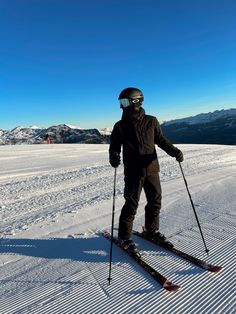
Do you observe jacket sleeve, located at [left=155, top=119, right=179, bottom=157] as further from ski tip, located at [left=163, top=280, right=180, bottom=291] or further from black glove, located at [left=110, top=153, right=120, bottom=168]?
ski tip, located at [left=163, top=280, right=180, bottom=291]

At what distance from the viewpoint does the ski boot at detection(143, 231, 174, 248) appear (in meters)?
5.15

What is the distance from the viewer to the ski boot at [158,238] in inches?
203

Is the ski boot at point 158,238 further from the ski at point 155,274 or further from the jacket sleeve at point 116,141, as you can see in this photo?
the jacket sleeve at point 116,141

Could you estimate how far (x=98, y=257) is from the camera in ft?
16.3

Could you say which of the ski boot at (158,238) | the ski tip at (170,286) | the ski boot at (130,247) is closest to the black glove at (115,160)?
the ski boot at (130,247)

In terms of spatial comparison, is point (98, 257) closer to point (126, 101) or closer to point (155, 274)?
point (155, 274)

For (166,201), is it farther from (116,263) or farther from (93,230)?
(116,263)

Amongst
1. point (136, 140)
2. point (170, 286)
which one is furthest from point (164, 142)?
point (170, 286)

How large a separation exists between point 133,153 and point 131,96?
793 millimetres

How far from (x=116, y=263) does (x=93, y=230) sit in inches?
64.8

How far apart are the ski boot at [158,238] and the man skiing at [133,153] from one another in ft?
0.05

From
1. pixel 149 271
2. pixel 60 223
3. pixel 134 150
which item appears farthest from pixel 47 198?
pixel 149 271

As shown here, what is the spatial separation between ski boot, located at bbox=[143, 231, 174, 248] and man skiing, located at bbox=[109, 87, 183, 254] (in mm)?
14

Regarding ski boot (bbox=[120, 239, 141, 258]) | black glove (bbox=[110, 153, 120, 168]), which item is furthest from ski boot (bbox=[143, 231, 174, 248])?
black glove (bbox=[110, 153, 120, 168])
